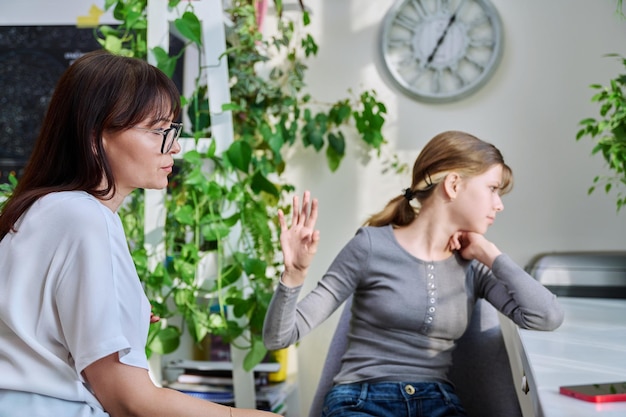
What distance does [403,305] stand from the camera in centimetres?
197

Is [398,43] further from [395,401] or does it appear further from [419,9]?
[395,401]

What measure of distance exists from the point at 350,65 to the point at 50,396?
2.16 m

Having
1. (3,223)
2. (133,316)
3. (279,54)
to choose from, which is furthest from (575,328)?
(279,54)

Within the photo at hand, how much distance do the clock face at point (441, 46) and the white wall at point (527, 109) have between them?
0.15 feet

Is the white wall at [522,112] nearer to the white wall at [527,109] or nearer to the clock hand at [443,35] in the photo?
the white wall at [527,109]

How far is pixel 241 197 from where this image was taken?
254 centimetres

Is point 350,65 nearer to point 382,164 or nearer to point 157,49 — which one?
point 382,164

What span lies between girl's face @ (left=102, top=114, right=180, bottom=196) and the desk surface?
0.68 m

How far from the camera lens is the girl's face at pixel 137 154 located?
1.25 metres

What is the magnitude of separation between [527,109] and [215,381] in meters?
1.44

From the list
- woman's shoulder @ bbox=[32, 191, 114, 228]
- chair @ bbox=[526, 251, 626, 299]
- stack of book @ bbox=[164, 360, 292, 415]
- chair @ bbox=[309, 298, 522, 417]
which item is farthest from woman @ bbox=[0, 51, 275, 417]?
chair @ bbox=[526, 251, 626, 299]

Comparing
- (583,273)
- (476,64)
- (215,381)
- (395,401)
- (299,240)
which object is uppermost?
(476,64)

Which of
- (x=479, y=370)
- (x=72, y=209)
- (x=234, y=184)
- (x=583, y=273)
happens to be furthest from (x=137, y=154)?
(x=583, y=273)

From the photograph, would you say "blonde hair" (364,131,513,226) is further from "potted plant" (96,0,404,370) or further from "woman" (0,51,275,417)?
"woman" (0,51,275,417)
